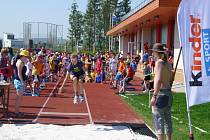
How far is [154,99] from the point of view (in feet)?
26.7

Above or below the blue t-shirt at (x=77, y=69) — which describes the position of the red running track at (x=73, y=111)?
below

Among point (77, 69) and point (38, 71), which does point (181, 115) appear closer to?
point (77, 69)

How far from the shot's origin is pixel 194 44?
8.03 metres

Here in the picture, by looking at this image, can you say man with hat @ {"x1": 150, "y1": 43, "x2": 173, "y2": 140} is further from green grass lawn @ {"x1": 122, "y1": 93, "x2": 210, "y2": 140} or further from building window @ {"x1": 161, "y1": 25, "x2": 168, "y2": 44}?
building window @ {"x1": 161, "y1": 25, "x2": 168, "y2": 44}

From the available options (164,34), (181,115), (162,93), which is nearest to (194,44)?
(162,93)

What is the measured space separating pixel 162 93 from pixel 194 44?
1063 mm

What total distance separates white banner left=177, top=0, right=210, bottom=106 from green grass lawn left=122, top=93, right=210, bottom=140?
2360 mm

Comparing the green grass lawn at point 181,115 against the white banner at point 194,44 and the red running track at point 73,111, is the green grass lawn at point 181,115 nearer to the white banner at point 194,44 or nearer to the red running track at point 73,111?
the red running track at point 73,111

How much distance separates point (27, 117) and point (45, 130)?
236 centimetres

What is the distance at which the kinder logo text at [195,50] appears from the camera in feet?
26.3

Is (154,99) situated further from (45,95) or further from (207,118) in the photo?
(45,95)

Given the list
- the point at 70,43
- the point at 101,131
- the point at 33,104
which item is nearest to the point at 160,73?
the point at 101,131

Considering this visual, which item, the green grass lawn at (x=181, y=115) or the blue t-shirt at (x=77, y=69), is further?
the blue t-shirt at (x=77, y=69)

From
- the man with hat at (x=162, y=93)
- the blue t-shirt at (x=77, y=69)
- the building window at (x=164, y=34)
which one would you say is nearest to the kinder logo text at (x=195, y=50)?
the man with hat at (x=162, y=93)
